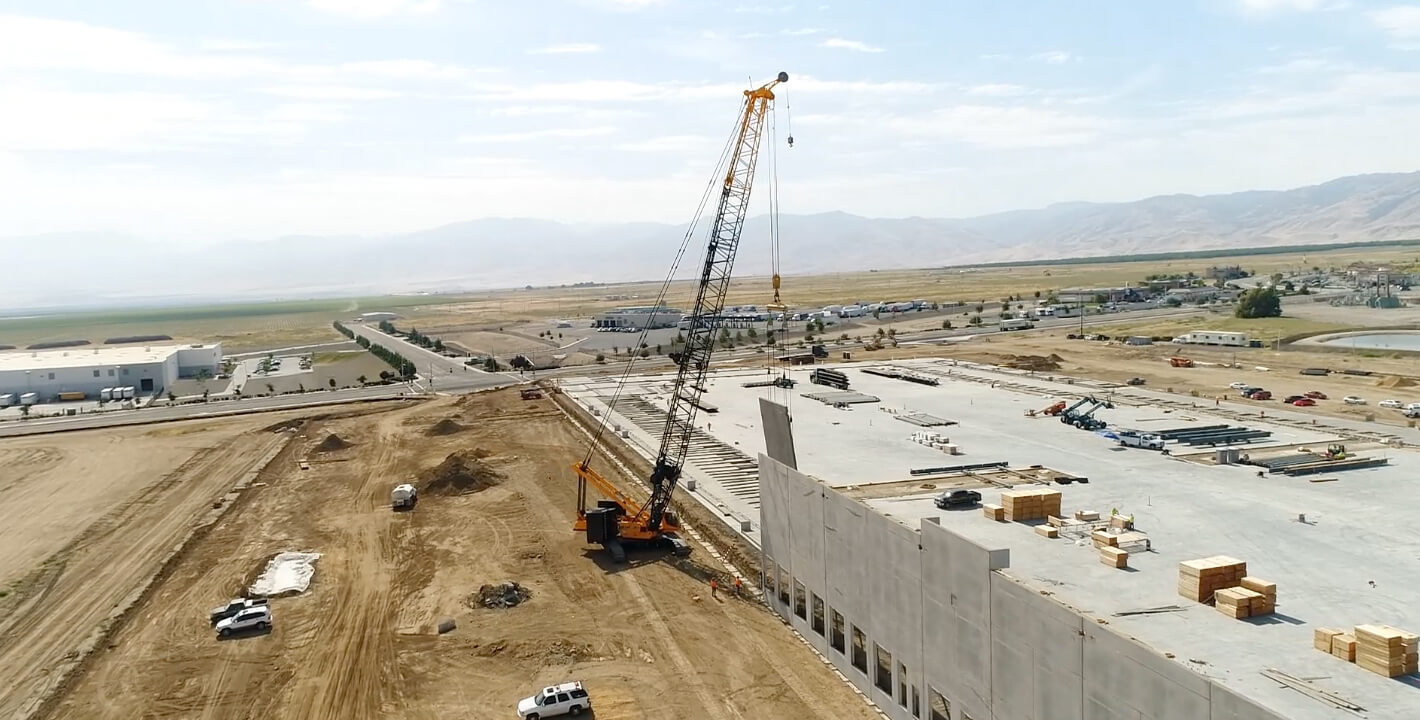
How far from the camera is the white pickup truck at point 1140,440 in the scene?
145ft

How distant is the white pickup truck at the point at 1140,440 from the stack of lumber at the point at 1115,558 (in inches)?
813

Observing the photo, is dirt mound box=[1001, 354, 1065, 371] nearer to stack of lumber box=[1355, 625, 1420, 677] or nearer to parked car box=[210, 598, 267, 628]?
parked car box=[210, 598, 267, 628]

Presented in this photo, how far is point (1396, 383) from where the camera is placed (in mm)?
83250

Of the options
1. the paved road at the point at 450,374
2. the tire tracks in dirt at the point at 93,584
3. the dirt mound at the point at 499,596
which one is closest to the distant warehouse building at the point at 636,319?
the paved road at the point at 450,374

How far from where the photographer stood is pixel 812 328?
167875 millimetres

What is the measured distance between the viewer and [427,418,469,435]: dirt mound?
80750mm

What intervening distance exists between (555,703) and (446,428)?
182ft

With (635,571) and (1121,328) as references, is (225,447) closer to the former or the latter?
(635,571)

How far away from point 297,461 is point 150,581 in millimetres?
27807

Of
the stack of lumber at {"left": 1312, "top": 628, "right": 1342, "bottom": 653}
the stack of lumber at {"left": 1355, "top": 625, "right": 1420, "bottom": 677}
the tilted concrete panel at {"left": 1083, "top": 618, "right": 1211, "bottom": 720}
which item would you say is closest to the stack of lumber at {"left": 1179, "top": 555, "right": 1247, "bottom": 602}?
the stack of lumber at {"left": 1312, "top": 628, "right": 1342, "bottom": 653}

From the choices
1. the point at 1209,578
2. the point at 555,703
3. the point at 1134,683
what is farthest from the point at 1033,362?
the point at 1134,683

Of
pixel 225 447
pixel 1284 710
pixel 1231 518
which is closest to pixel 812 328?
pixel 225 447

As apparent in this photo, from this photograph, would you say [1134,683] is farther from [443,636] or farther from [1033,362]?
[1033,362]

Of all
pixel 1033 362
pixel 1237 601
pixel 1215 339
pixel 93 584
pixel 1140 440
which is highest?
pixel 1237 601
